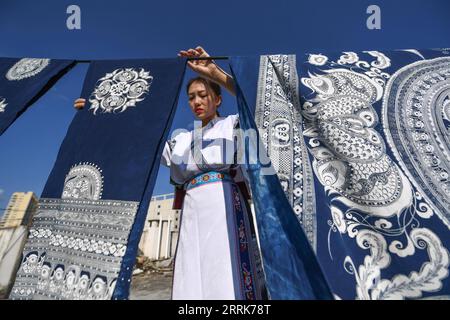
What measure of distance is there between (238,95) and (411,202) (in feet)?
3.23

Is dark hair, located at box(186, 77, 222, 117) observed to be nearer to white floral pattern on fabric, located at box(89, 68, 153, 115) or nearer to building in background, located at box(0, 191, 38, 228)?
white floral pattern on fabric, located at box(89, 68, 153, 115)

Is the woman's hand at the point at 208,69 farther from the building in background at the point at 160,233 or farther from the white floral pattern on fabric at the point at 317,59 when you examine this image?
the building in background at the point at 160,233

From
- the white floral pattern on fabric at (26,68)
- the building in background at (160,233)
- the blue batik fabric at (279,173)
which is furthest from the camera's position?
the building in background at (160,233)

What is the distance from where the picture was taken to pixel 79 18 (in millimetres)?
1929

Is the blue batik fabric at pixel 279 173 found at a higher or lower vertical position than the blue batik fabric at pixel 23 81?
lower

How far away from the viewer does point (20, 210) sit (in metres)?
6.15

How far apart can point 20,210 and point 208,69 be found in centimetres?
668

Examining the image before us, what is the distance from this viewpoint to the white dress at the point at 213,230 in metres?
1.24

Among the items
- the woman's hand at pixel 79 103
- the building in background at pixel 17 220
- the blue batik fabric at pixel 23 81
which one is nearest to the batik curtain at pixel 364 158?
the woman's hand at pixel 79 103

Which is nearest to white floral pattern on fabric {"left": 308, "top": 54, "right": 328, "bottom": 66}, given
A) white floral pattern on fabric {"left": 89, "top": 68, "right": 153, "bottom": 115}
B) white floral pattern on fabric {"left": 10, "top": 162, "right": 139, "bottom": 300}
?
white floral pattern on fabric {"left": 89, "top": 68, "right": 153, "bottom": 115}

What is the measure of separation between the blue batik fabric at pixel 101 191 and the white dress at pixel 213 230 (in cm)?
26

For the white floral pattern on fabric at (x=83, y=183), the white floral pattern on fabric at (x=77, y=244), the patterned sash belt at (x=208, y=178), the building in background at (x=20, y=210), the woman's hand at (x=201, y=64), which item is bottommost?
the white floral pattern on fabric at (x=77, y=244)
